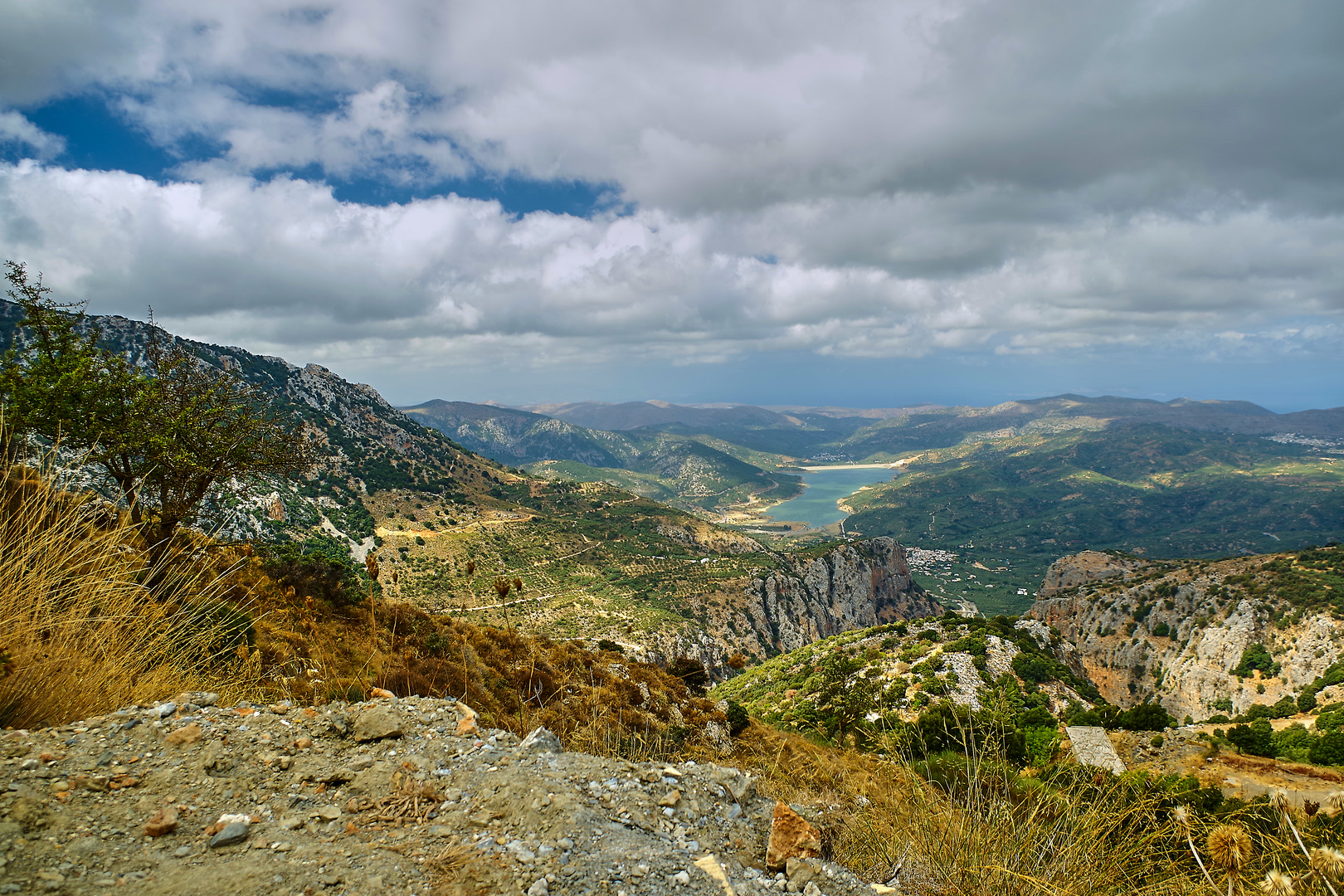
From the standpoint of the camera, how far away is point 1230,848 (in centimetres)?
279

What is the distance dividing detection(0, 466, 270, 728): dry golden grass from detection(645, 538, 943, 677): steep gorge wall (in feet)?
124

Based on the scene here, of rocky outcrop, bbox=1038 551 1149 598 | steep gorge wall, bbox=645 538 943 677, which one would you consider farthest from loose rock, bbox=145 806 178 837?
rocky outcrop, bbox=1038 551 1149 598

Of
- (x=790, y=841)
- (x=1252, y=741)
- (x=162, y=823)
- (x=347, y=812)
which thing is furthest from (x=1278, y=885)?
(x=1252, y=741)

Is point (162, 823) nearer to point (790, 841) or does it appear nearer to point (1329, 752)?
point (790, 841)

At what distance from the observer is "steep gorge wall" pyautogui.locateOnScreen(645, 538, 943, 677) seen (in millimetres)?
54203

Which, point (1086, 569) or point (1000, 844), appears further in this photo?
point (1086, 569)

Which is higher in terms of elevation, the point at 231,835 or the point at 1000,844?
the point at 231,835

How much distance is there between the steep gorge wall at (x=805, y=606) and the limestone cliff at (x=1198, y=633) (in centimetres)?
2769

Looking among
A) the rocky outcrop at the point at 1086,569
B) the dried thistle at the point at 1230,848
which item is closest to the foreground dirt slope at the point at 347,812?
the dried thistle at the point at 1230,848

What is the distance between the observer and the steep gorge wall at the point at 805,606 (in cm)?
5420

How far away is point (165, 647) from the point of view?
462 cm

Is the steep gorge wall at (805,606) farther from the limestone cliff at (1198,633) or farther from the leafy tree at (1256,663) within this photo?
the leafy tree at (1256,663)

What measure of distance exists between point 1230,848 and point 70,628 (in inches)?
282

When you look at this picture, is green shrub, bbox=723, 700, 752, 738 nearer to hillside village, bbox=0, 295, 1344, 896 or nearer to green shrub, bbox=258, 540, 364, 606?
hillside village, bbox=0, 295, 1344, 896
